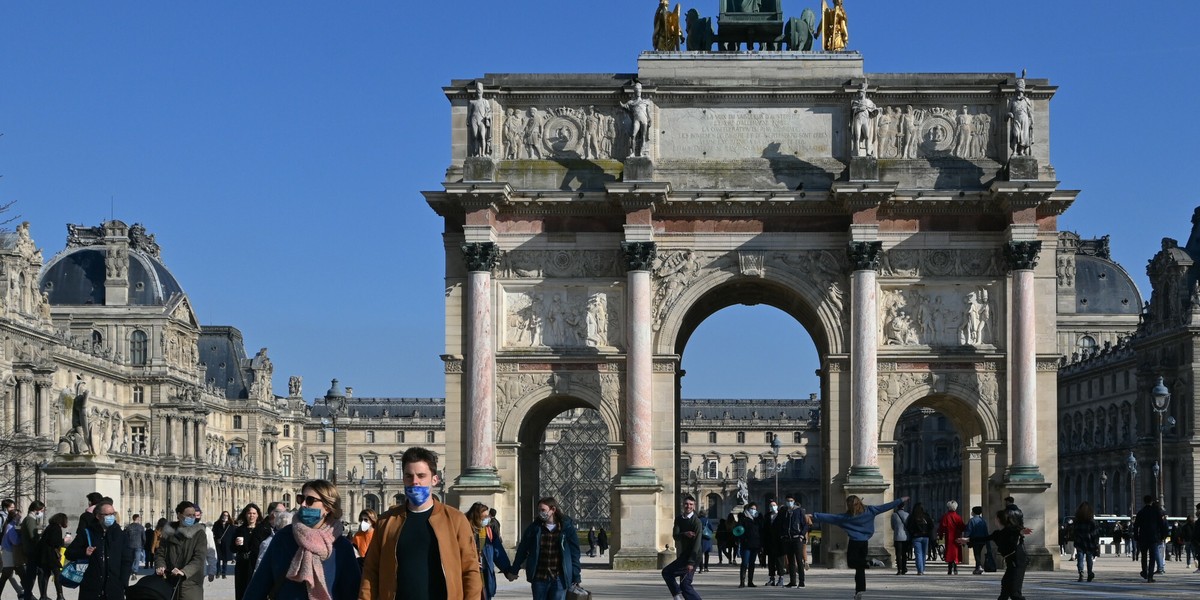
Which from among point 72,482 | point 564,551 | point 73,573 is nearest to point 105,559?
point 73,573

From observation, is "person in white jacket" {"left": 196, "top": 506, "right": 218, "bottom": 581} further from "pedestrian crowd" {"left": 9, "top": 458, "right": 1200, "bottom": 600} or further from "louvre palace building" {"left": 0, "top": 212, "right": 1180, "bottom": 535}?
"louvre palace building" {"left": 0, "top": 212, "right": 1180, "bottom": 535}

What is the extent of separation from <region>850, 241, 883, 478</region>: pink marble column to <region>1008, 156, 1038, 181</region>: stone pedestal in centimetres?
330

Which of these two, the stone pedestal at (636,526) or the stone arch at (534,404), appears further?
the stone arch at (534,404)

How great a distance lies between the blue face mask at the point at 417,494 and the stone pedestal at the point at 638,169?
31034 millimetres

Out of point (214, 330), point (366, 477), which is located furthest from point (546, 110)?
point (366, 477)

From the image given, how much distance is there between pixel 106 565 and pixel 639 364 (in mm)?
22560

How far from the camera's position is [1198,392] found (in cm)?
10012

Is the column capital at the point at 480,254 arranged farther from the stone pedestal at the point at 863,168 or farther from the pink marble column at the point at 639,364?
the stone pedestal at the point at 863,168

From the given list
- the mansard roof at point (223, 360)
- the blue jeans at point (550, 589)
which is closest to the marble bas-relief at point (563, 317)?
the blue jeans at point (550, 589)

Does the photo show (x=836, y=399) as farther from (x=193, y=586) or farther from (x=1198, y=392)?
(x=1198, y=392)

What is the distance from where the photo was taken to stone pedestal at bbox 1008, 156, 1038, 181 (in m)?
43.6

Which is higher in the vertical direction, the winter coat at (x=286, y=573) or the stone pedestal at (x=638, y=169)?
the stone pedestal at (x=638, y=169)

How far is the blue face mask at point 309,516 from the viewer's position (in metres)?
13.4

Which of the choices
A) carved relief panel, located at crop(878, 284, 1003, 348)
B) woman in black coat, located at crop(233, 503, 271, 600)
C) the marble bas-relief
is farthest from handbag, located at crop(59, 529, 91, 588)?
carved relief panel, located at crop(878, 284, 1003, 348)
